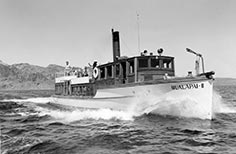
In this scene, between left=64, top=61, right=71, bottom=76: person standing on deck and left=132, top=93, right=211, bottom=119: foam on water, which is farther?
left=64, top=61, right=71, bottom=76: person standing on deck

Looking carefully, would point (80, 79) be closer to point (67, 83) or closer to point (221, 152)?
point (67, 83)

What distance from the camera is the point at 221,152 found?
Result: 7.44 m

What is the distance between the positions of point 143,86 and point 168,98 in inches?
73.6

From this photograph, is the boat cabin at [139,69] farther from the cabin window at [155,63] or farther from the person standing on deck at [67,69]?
the person standing on deck at [67,69]

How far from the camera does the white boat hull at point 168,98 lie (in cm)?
1272

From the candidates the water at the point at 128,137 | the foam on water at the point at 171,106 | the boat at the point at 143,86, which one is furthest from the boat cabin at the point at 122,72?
the water at the point at 128,137

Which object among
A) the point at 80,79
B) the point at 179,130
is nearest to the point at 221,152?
the point at 179,130

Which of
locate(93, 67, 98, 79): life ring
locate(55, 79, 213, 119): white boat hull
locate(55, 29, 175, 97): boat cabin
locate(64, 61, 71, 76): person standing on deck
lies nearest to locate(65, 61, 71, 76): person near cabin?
locate(64, 61, 71, 76): person standing on deck

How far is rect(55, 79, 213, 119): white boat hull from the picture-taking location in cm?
1272

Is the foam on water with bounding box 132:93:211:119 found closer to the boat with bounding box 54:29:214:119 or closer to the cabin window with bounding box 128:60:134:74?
the boat with bounding box 54:29:214:119

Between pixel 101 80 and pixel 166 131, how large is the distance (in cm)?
974

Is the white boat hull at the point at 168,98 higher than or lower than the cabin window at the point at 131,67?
lower

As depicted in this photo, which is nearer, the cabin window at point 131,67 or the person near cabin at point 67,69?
the cabin window at point 131,67

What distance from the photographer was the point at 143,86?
14.3 m
